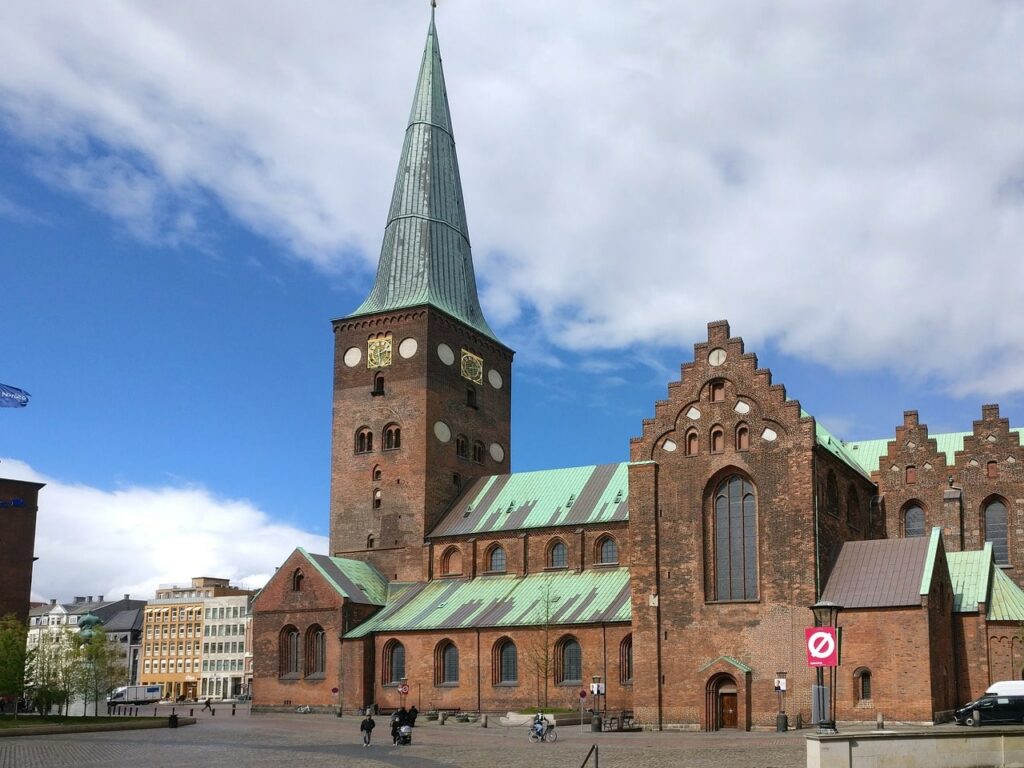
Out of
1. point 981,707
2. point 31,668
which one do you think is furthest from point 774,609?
point 31,668

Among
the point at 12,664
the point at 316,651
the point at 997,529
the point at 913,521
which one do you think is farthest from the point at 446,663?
the point at 997,529

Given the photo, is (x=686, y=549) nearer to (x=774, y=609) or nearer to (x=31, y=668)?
(x=774, y=609)

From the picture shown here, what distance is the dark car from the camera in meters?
44.6

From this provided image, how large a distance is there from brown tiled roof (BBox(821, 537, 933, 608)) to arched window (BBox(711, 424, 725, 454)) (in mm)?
7695

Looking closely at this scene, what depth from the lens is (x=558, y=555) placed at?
72.9m

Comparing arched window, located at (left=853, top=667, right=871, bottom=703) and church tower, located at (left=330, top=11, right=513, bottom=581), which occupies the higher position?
church tower, located at (left=330, top=11, right=513, bottom=581)

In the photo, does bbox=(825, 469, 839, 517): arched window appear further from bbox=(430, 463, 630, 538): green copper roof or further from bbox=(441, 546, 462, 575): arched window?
bbox=(441, 546, 462, 575): arched window

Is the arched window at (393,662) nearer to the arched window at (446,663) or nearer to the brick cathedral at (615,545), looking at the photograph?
the brick cathedral at (615,545)

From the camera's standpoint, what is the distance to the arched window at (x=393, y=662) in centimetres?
7025

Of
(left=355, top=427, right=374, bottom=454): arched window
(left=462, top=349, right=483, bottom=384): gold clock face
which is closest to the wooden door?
(left=355, top=427, right=374, bottom=454): arched window

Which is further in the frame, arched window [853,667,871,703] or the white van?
arched window [853,667,871,703]

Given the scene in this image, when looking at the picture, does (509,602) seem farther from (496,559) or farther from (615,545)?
(615,545)

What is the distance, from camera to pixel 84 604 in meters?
178

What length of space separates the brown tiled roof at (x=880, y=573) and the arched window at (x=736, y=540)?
3.74 metres
